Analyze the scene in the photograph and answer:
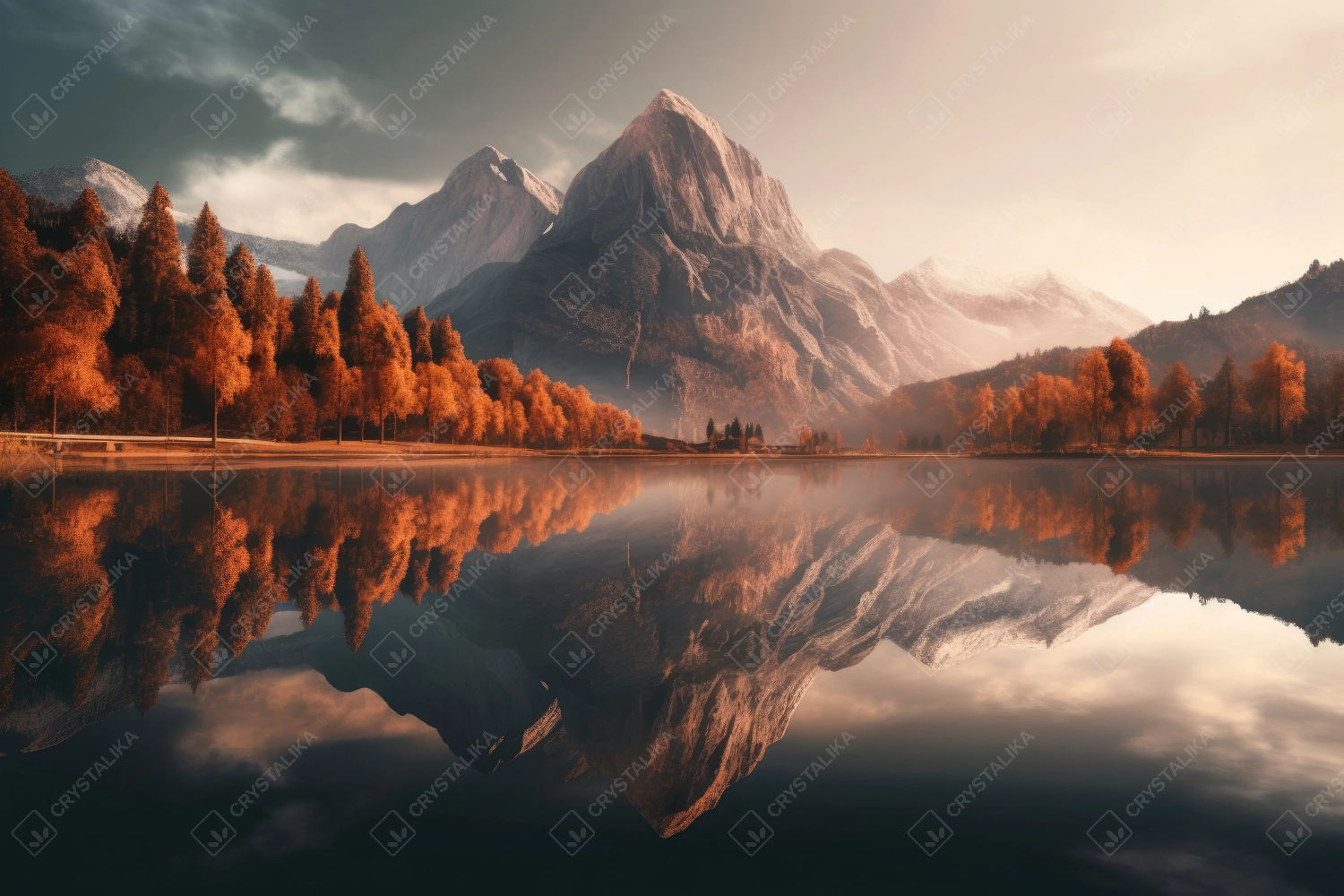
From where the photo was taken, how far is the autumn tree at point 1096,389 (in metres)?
94.3

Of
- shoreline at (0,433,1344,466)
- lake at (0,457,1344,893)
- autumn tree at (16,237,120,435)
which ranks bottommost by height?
lake at (0,457,1344,893)

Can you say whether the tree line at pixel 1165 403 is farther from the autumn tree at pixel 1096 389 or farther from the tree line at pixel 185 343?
the tree line at pixel 185 343

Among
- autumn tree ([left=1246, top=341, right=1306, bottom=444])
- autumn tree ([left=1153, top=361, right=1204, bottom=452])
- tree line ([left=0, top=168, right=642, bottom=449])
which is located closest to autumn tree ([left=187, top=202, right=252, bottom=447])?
tree line ([left=0, top=168, right=642, bottom=449])

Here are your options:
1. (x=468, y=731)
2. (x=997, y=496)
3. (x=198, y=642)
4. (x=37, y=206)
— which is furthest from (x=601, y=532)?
(x=37, y=206)

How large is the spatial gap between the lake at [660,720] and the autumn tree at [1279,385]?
359 feet

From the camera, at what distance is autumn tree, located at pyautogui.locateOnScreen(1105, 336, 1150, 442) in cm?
9212

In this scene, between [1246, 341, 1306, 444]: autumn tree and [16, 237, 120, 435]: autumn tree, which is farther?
[1246, 341, 1306, 444]: autumn tree

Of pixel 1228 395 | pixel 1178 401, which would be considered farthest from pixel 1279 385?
pixel 1178 401

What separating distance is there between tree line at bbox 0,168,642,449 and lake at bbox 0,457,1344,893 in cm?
4764

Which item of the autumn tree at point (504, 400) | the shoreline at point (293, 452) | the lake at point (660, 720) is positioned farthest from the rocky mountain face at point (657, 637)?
the autumn tree at point (504, 400)

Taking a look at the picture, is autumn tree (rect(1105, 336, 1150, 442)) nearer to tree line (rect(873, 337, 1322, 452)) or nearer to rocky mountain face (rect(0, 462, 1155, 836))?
tree line (rect(873, 337, 1322, 452))

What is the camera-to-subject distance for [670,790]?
17.4ft

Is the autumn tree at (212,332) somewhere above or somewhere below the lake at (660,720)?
above

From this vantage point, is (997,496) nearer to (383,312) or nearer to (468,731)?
(468,731)
